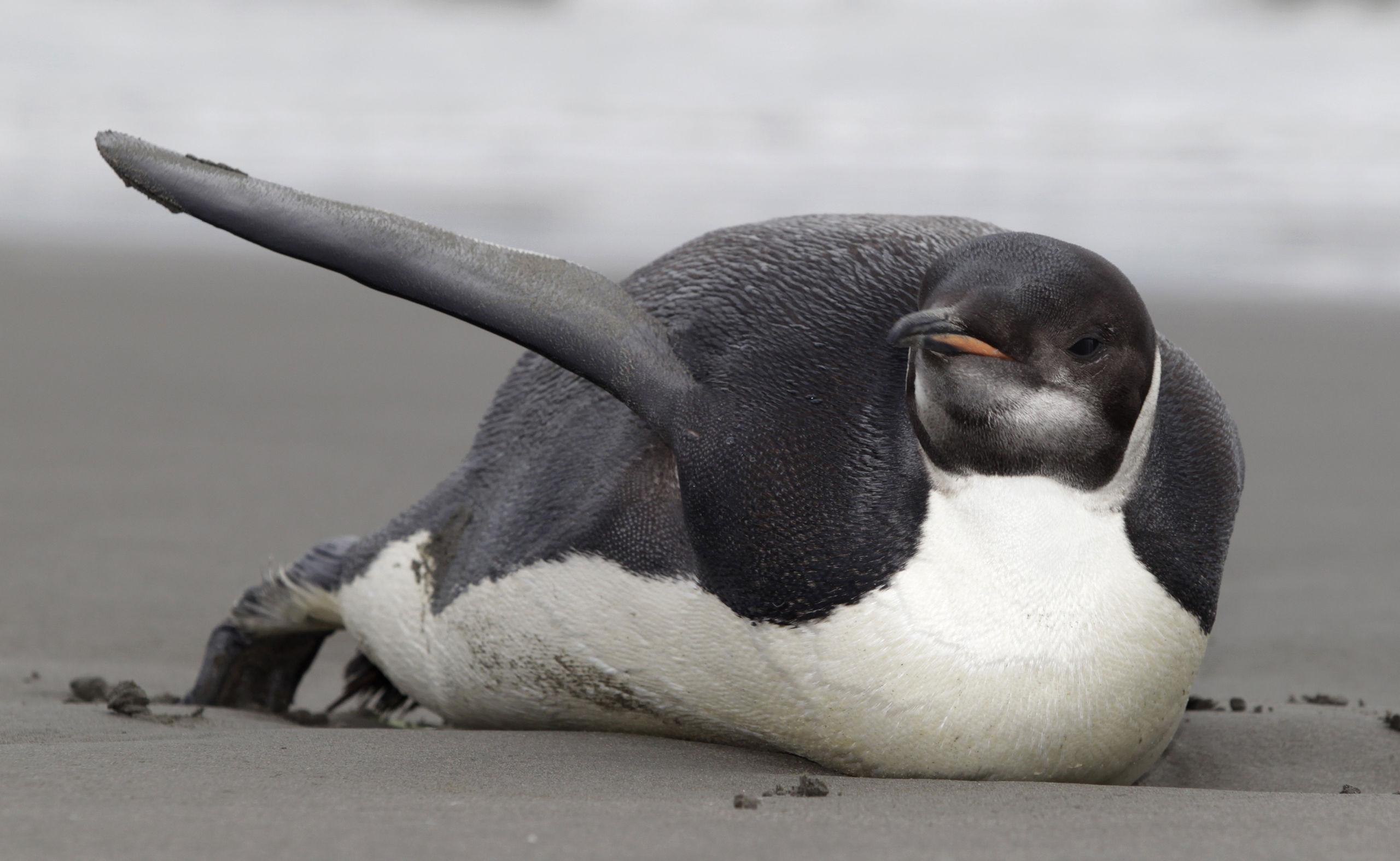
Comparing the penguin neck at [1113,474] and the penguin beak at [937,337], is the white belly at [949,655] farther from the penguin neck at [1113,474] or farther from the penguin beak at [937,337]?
the penguin beak at [937,337]

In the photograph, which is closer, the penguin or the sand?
the sand

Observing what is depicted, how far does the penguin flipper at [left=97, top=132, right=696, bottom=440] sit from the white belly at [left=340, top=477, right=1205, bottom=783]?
39 cm

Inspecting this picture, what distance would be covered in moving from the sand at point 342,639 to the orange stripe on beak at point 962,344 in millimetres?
706

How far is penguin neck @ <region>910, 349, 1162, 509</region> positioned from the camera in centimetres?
276

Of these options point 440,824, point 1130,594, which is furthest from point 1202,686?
point 440,824

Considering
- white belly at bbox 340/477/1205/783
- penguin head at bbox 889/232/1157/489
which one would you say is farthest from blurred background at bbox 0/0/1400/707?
penguin head at bbox 889/232/1157/489

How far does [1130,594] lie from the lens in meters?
2.83

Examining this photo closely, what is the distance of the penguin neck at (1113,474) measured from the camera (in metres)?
2.76

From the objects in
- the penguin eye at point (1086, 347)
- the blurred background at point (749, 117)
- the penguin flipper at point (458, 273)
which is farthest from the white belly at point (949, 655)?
the blurred background at point (749, 117)

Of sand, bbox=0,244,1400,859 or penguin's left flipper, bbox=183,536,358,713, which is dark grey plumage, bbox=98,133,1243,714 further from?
penguin's left flipper, bbox=183,536,358,713

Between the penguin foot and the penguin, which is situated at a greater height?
the penguin

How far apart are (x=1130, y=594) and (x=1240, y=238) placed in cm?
918

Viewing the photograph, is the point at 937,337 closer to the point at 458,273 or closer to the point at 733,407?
the point at 733,407

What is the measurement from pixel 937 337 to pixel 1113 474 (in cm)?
45
